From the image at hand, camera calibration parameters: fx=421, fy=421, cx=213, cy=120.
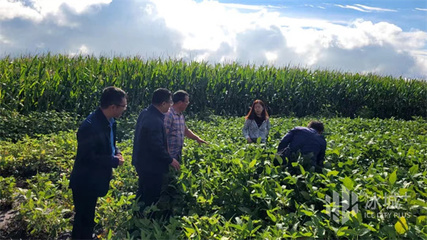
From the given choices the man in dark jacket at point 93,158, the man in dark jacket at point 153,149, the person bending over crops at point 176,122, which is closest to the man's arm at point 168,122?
the person bending over crops at point 176,122

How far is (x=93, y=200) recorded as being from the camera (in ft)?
15.3

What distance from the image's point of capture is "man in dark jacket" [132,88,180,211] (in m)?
5.32

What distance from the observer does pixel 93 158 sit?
14.5 ft

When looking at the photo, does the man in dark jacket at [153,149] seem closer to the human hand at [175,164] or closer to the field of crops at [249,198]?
the human hand at [175,164]

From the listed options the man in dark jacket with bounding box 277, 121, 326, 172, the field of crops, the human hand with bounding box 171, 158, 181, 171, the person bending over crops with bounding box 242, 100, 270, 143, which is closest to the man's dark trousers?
the field of crops

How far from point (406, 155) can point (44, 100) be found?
12052 mm

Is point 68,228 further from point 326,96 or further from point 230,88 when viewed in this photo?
point 326,96

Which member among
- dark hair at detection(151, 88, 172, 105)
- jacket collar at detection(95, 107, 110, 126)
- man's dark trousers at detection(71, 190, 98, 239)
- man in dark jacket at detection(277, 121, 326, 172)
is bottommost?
man's dark trousers at detection(71, 190, 98, 239)

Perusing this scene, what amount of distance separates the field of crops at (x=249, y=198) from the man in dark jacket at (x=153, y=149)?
23cm

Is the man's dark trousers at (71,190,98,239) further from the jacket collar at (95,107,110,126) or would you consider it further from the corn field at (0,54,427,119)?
the corn field at (0,54,427,119)

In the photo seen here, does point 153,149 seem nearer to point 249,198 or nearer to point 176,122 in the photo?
point 176,122

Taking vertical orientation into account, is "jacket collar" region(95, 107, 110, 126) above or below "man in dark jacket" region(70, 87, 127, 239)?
above

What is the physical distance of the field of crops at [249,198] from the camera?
3.62 m

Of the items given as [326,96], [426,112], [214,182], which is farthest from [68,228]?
[426,112]
